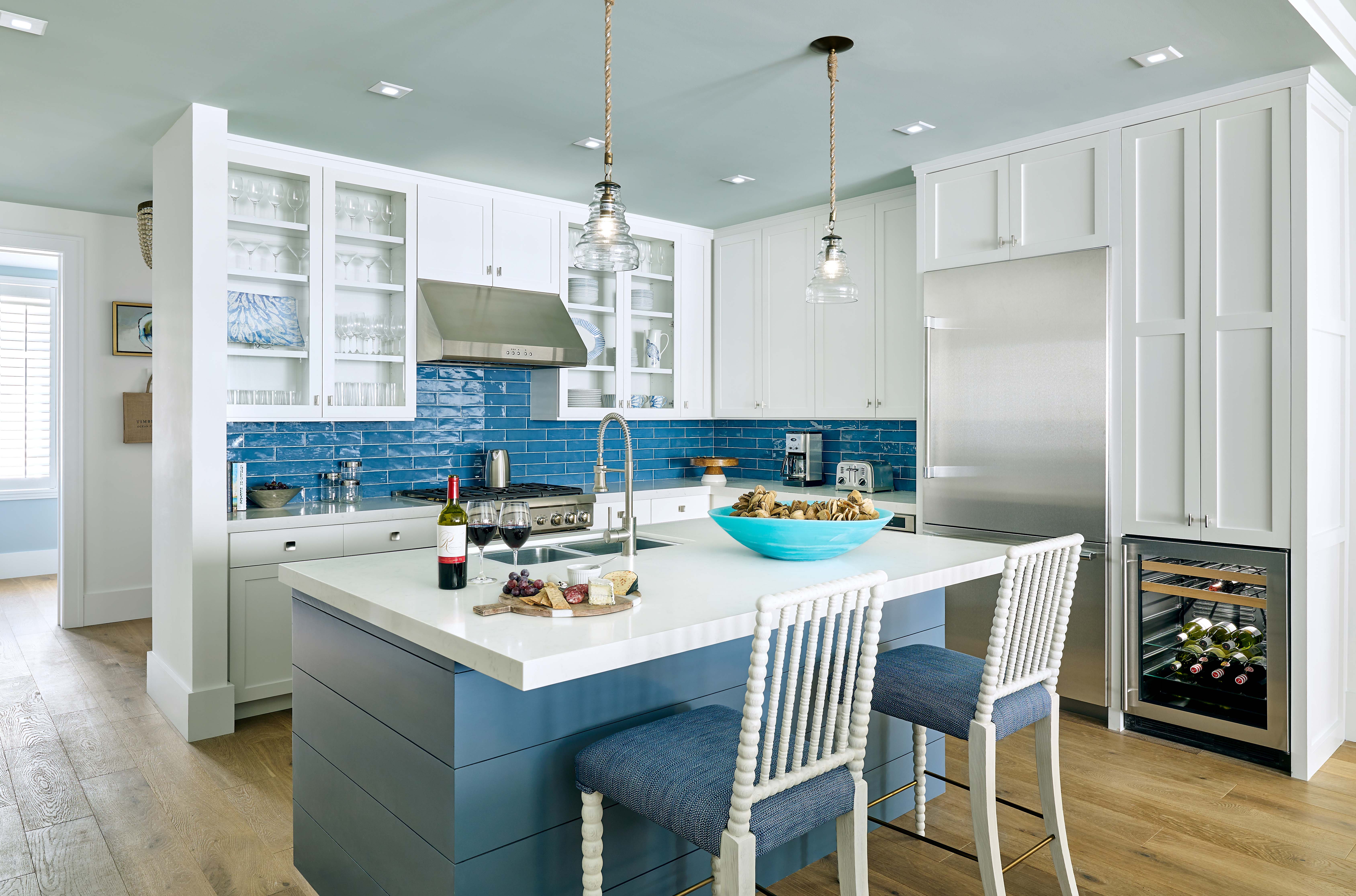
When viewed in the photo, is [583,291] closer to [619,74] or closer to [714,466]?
[714,466]

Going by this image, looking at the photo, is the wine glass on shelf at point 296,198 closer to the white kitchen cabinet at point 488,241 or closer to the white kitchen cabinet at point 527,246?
the white kitchen cabinet at point 488,241

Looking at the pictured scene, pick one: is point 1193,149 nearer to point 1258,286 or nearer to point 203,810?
point 1258,286

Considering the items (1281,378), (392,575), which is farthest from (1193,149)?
(392,575)

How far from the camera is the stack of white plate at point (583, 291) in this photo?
5.01 metres

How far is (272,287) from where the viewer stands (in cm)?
411

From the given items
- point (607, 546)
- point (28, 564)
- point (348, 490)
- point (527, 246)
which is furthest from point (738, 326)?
point (28, 564)

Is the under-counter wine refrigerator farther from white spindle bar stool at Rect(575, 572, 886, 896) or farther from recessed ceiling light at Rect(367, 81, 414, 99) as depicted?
recessed ceiling light at Rect(367, 81, 414, 99)

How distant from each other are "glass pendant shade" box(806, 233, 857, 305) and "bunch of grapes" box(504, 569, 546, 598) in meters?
1.36

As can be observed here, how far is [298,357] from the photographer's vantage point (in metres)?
4.12

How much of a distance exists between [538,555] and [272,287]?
7.91ft

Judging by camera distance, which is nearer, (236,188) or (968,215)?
(236,188)

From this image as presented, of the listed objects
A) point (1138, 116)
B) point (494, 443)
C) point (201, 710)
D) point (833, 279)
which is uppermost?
point (1138, 116)

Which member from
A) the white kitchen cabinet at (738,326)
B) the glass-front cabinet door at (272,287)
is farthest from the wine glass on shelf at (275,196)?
the white kitchen cabinet at (738,326)

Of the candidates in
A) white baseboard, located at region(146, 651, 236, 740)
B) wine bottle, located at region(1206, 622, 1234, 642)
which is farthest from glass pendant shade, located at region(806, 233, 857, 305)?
white baseboard, located at region(146, 651, 236, 740)
